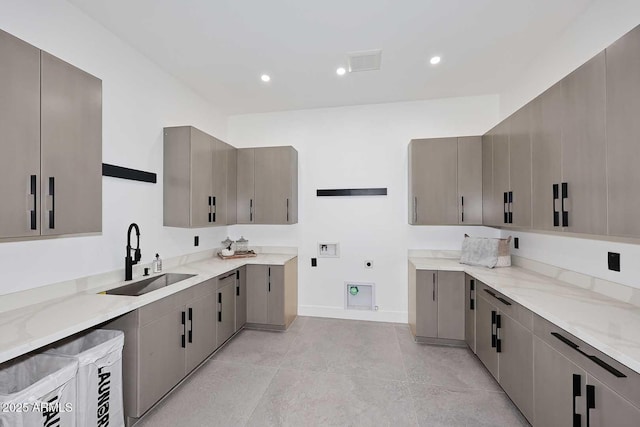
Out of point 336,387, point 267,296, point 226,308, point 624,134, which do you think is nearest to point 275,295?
point 267,296

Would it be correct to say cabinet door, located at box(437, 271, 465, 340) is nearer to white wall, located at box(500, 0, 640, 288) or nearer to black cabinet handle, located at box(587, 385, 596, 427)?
white wall, located at box(500, 0, 640, 288)

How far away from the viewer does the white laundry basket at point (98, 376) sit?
1.51 metres

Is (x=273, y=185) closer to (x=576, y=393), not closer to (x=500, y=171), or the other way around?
(x=500, y=171)

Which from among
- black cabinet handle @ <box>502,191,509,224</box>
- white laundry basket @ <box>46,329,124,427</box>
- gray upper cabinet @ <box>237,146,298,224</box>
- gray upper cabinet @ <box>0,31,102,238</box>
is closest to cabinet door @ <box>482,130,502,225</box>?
black cabinet handle @ <box>502,191,509,224</box>

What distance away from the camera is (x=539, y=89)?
8.66ft

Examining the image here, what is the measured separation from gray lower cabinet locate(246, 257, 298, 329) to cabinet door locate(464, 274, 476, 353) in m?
2.13

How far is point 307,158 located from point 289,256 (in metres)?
1.49

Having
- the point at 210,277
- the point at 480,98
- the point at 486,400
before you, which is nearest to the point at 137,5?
the point at 210,277

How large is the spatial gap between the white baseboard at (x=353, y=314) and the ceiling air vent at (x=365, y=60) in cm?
311

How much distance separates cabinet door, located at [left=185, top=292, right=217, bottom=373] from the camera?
7.85ft

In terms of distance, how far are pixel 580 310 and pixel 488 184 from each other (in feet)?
5.69

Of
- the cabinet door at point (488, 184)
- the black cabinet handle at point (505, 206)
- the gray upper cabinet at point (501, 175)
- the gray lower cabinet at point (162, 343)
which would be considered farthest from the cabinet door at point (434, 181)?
the gray lower cabinet at point (162, 343)

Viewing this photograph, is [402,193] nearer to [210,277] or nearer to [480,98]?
[480,98]

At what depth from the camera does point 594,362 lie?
1.26 meters
